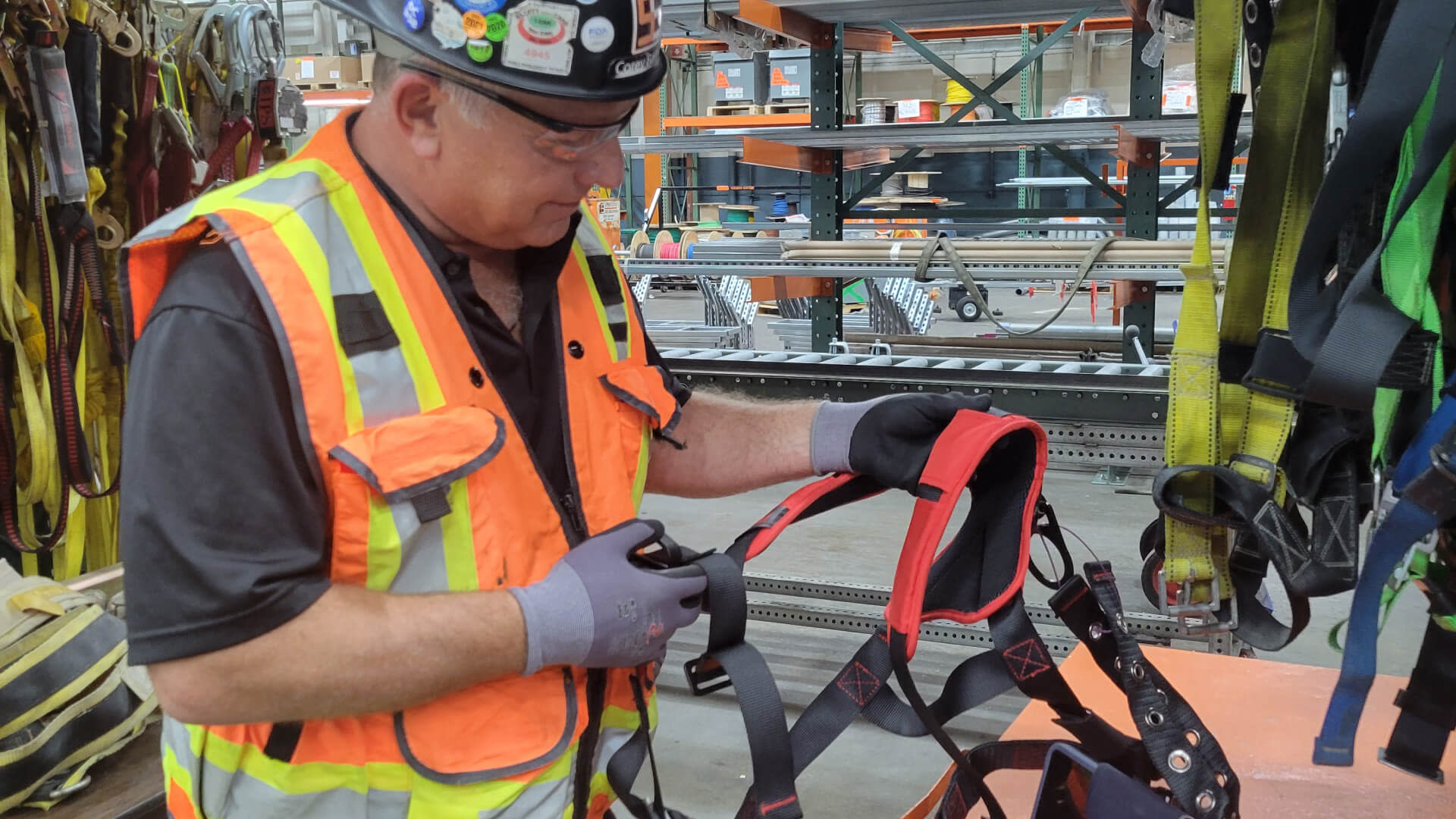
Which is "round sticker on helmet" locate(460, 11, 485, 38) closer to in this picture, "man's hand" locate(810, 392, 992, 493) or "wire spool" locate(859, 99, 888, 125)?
"man's hand" locate(810, 392, 992, 493)

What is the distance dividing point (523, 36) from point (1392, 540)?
101 centimetres

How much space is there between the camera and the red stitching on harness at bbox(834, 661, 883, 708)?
4.74 feet

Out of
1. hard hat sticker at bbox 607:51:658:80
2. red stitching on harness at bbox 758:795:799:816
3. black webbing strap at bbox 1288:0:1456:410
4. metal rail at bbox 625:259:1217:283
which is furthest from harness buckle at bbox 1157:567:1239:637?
metal rail at bbox 625:259:1217:283

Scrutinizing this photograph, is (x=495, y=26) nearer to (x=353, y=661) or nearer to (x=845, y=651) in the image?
(x=353, y=661)

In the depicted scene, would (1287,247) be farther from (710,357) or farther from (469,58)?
(710,357)

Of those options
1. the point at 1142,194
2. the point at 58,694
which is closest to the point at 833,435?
the point at 58,694

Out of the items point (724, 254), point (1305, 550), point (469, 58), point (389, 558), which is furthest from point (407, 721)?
point (724, 254)

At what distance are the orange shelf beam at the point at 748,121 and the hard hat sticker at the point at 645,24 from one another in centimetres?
966

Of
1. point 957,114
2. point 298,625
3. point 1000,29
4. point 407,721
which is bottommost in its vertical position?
point 407,721

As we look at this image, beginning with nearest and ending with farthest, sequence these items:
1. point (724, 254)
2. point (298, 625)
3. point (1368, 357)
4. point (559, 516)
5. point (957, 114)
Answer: point (1368, 357) < point (298, 625) < point (559, 516) < point (724, 254) < point (957, 114)

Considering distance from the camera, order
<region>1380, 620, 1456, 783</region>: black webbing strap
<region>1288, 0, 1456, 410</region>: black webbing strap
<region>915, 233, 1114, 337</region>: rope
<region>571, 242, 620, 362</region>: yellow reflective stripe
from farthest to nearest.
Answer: <region>915, 233, 1114, 337</region>: rope
<region>571, 242, 620, 362</region>: yellow reflective stripe
<region>1380, 620, 1456, 783</region>: black webbing strap
<region>1288, 0, 1456, 410</region>: black webbing strap

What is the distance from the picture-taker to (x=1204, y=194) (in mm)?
1222

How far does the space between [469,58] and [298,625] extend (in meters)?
0.63

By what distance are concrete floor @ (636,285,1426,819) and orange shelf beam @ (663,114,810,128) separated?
613 centimetres
